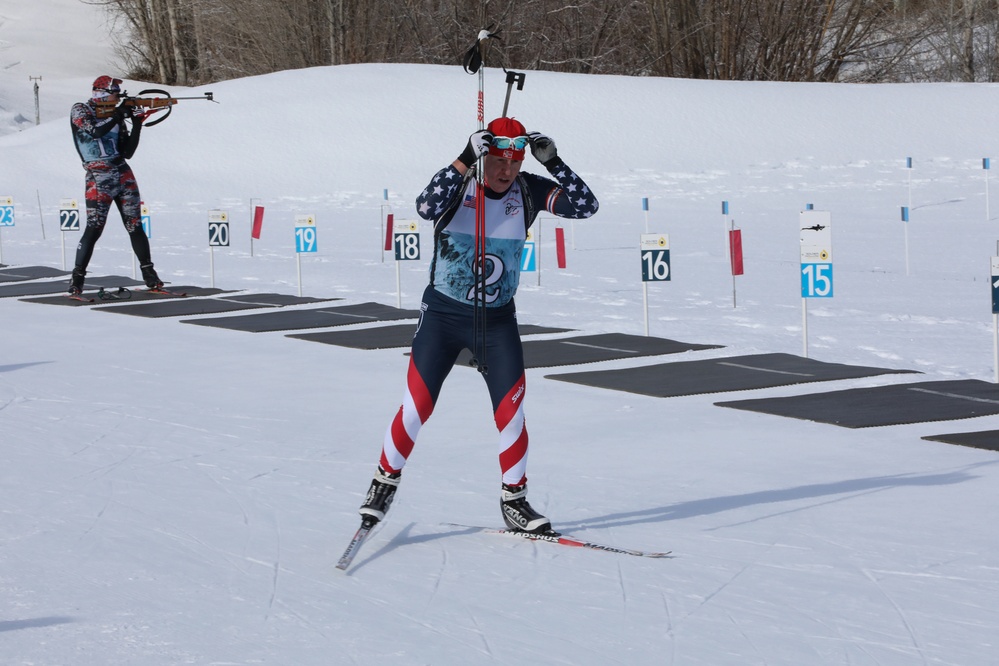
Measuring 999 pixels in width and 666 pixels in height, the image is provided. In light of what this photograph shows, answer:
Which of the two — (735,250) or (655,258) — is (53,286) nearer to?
(655,258)

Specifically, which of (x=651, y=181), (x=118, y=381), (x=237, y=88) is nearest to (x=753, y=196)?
(x=651, y=181)

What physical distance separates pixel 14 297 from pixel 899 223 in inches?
591

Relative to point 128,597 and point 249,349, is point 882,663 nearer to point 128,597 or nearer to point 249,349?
point 128,597

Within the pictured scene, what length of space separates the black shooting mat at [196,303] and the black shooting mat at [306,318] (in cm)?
53

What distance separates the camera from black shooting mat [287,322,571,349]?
11570 mm

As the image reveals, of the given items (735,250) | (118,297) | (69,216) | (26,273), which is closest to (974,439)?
(735,250)

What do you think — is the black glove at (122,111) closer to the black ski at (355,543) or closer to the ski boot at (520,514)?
the black ski at (355,543)

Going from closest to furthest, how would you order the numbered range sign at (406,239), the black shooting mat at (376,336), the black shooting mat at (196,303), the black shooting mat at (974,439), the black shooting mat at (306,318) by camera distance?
1. the black shooting mat at (974,439)
2. the black shooting mat at (376,336)
3. the black shooting mat at (306,318)
4. the black shooting mat at (196,303)
5. the numbered range sign at (406,239)

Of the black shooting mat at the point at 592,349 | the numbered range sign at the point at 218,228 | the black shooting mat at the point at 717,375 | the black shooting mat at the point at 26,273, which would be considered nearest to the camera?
the black shooting mat at the point at 717,375

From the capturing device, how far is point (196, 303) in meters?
14.4

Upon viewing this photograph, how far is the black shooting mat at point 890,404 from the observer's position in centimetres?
827

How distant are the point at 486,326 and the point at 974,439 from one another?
3.52m

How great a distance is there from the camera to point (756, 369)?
10.1m

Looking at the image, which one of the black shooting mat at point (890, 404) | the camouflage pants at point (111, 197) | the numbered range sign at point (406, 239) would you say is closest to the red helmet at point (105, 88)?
the camouflage pants at point (111, 197)
